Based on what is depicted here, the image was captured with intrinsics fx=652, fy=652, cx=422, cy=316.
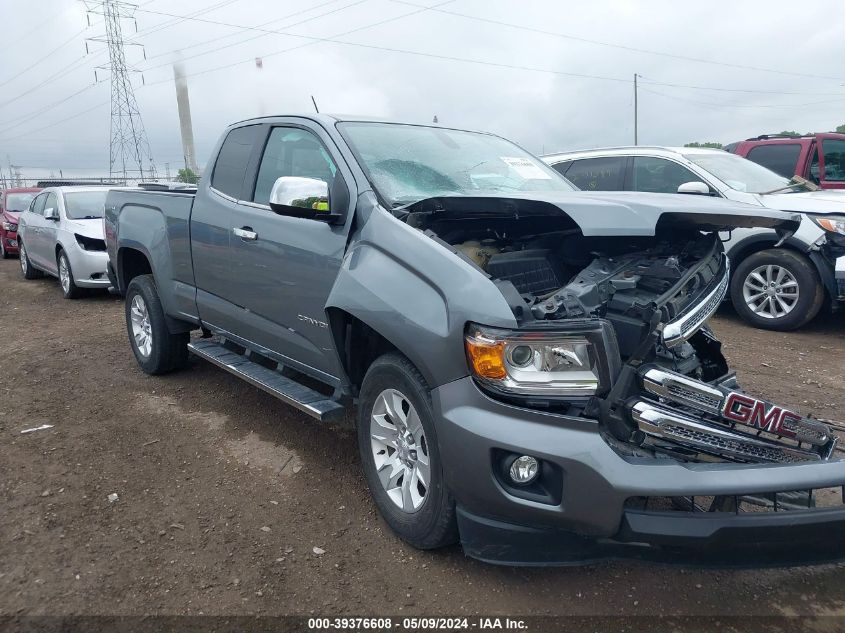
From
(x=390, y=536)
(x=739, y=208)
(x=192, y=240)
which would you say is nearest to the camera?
(x=739, y=208)

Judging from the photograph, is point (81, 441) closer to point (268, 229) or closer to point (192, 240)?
point (192, 240)

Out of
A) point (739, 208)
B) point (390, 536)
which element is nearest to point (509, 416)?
point (390, 536)

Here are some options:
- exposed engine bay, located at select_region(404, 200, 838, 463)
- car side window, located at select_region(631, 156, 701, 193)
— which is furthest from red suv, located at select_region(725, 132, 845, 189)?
exposed engine bay, located at select_region(404, 200, 838, 463)

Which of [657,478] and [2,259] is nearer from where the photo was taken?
[657,478]

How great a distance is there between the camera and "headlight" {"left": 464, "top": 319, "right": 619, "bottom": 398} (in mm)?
2316

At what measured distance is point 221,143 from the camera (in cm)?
460

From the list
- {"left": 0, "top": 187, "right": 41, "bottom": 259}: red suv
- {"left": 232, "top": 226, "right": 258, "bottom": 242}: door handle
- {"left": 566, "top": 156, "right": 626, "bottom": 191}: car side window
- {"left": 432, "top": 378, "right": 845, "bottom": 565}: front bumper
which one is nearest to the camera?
{"left": 432, "top": 378, "right": 845, "bottom": 565}: front bumper

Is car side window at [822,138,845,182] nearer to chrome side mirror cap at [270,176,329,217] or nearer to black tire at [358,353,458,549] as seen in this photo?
chrome side mirror cap at [270,176,329,217]

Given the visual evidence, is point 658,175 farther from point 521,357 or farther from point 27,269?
point 27,269

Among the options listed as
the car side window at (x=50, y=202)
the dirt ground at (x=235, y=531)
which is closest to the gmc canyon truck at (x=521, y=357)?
the dirt ground at (x=235, y=531)

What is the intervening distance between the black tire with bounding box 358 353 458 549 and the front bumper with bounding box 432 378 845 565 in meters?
0.19

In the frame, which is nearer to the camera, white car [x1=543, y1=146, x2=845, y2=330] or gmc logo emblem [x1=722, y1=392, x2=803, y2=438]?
gmc logo emblem [x1=722, y1=392, x2=803, y2=438]

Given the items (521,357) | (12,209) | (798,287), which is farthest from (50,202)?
(798,287)

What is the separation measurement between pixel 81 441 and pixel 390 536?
7.69 feet
